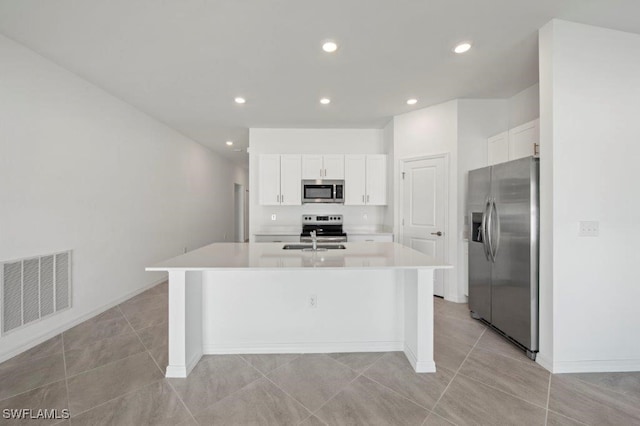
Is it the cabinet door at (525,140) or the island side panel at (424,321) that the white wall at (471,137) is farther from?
the island side panel at (424,321)

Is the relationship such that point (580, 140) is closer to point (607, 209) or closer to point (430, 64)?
point (607, 209)

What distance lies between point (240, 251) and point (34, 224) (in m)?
1.81

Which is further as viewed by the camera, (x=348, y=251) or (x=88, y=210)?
(x=88, y=210)

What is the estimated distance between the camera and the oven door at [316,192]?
4.36 m

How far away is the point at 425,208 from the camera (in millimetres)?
3703

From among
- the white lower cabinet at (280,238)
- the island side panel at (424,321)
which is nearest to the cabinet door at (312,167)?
the white lower cabinet at (280,238)

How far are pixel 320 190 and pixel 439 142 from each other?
6.02 feet

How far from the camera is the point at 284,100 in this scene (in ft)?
11.2

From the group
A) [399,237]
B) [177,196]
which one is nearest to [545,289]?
[399,237]

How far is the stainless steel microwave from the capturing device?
4.36 meters

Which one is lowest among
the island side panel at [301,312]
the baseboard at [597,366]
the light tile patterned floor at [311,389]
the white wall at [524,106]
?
the light tile patterned floor at [311,389]

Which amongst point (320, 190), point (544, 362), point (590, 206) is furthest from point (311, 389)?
point (320, 190)

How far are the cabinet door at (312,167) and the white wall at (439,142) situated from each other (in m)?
1.19

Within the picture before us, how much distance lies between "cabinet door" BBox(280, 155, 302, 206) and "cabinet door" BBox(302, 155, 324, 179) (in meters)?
0.08
